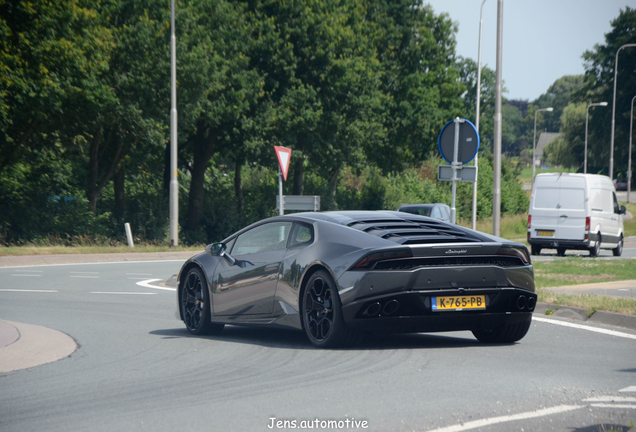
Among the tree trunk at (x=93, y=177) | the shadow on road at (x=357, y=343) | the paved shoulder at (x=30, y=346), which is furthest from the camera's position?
the tree trunk at (x=93, y=177)

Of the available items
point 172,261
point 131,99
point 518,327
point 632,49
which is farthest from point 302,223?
point 632,49

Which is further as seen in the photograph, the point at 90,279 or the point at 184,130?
the point at 184,130

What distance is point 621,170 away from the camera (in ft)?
233

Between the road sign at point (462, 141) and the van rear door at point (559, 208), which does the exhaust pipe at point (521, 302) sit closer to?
the road sign at point (462, 141)

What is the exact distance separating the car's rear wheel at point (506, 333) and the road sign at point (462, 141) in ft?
19.4

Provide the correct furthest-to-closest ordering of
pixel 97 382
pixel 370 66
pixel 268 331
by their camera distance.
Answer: pixel 370 66
pixel 268 331
pixel 97 382

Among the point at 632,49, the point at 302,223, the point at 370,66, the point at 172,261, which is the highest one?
the point at 632,49

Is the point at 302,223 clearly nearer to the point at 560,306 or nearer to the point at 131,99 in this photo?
the point at 560,306

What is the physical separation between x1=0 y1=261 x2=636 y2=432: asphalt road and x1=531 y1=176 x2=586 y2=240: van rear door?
15.6 meters

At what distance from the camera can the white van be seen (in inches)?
961

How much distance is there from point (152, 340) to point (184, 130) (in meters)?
25.3

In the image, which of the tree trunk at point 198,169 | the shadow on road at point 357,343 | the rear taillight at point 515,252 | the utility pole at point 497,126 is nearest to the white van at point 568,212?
the utility pole at point 497,126

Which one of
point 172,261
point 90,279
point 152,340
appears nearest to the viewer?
point 152,340

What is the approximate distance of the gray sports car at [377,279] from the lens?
7.17 metres
